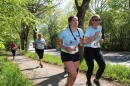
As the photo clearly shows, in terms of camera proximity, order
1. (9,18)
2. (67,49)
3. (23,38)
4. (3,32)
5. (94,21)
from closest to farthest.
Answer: (67,49), (94,21), (9,18), (3,32), (23,38)

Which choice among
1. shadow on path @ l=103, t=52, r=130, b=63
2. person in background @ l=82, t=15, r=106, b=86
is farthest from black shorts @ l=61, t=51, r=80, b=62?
shadow on path @ l=103, t=52, r=130, b=63

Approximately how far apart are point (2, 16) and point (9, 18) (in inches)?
12.0

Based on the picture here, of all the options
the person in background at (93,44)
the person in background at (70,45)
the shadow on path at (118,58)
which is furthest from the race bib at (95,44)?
the shadow on path at (118,58)

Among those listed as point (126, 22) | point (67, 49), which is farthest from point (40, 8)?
point (67, 49)

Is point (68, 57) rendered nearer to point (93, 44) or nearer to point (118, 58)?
point (93, 44)

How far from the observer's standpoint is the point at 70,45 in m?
5.44

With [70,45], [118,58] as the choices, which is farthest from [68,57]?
[118,58]

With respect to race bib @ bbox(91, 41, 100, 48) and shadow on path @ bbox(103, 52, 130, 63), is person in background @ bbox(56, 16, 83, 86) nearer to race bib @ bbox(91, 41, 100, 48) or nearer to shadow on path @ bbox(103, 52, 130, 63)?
race bib @ bbox(91, 41, 100, 48)

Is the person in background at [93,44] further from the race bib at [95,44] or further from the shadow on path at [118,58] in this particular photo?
the shadow on path at [118,58]

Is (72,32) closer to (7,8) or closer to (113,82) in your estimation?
(113,82)

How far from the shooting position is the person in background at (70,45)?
534 centimetres

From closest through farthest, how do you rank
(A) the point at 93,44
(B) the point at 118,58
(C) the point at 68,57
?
(C) the point at 68,57 → (A) the point at 93,44 → (B) the point at 118,58

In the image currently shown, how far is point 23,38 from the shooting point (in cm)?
4553

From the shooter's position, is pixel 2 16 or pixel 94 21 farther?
pixel 2 16
